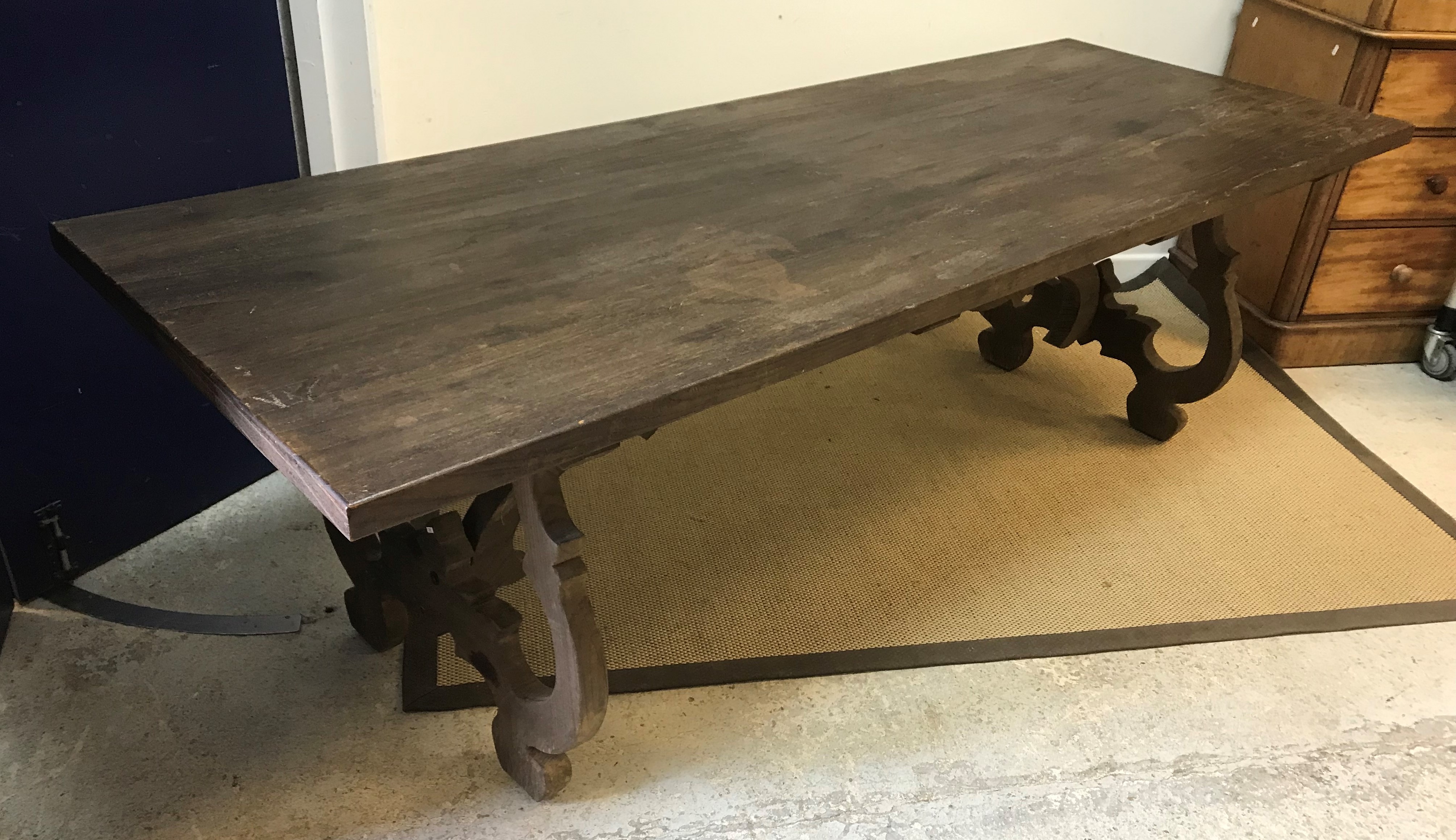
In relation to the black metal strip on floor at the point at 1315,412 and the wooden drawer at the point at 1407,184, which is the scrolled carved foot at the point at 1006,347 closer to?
the black metal strip on floor at the point at 1315,412

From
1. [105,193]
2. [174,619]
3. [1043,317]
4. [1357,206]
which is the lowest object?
[174,619]

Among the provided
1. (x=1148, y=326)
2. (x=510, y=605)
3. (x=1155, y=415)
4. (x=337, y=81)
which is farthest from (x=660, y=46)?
(x=510, y=605)

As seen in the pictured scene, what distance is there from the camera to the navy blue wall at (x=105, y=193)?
4.91ft

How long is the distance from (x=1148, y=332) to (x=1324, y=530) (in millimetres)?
459

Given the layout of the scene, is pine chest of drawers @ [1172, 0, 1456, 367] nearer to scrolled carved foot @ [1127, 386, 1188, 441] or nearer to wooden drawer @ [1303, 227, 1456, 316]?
wooden drawer @ [1303, 227, 1456, 316]

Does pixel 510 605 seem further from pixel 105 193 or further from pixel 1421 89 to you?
pixel 1421 89

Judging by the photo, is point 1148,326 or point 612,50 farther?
point 612,50

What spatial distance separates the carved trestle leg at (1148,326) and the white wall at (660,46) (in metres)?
0.67

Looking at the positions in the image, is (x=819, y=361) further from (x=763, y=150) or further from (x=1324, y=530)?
(x=1324, y=530)

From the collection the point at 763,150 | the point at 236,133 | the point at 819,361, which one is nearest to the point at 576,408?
the point at 819,361

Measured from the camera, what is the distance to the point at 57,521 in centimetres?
168

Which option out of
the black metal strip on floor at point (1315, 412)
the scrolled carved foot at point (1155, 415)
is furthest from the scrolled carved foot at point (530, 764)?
the black metal strip on floor at point (1315, 412)

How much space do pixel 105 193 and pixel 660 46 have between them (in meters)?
1.13

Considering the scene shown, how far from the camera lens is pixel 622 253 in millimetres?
1332
